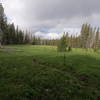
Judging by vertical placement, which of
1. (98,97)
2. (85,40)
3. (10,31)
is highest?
(10,31)

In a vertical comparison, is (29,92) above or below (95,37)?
below

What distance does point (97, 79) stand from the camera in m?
8.97

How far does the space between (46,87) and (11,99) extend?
2.45 metres

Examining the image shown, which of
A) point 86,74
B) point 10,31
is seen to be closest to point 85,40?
point 10,31

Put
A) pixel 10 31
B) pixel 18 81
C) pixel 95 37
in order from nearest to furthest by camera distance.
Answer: pixel 18 81 < pixel 10 31 < pixel 95 37

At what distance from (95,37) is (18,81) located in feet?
268

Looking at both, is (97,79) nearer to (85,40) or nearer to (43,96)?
(43,96)

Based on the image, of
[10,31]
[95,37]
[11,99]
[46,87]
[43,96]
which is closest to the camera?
[11,99]

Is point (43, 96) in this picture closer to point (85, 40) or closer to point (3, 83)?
point (3, 83)

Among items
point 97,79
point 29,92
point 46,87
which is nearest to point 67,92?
point 46,87

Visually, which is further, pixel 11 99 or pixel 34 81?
pixel 34 81

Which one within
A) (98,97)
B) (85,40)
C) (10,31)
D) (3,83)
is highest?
(10,31)

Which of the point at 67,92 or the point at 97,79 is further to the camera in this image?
the point at 97,79

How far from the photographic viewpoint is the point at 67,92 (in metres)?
6.40
